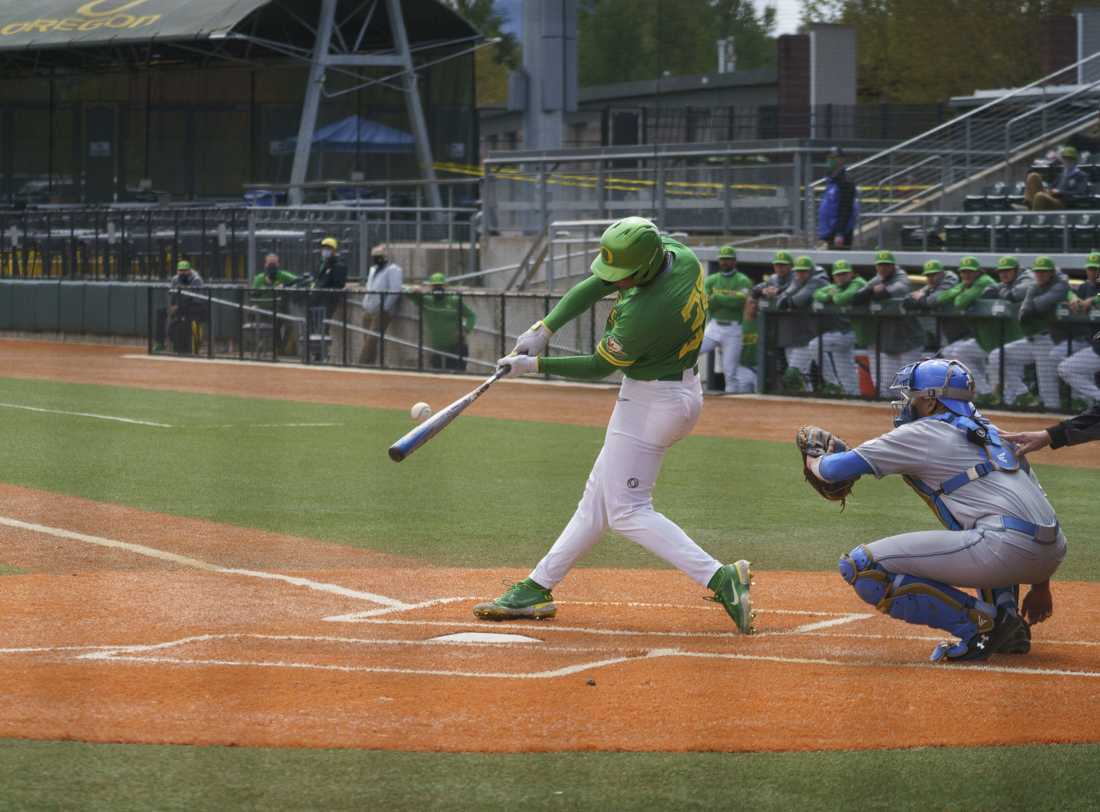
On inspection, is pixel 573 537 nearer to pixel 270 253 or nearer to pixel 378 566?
pixel 378 566

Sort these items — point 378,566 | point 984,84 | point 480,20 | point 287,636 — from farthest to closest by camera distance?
point 480,20 → point 984,84 → point 378,566 → point 287,636

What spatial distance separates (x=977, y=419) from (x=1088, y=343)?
10973 millimetres

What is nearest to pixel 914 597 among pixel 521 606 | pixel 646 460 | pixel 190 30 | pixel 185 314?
pixel 646 460

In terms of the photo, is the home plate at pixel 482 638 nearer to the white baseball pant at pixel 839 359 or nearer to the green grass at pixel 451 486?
the green grass at pixel 451 486

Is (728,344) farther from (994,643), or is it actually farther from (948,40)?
(948,40)

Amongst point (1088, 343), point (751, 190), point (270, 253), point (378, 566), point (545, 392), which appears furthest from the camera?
point (270, 253)

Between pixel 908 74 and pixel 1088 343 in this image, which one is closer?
pixel 1088 343

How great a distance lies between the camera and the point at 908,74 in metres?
38.5

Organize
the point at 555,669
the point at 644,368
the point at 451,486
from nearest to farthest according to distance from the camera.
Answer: the point at 555,669 < the point at 644,368 < the point at 451,486

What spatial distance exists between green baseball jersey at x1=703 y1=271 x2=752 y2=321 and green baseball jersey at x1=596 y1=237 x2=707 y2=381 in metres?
13.2

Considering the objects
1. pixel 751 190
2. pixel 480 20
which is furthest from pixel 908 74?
pixel 751 190

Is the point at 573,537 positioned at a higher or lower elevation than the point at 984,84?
lower

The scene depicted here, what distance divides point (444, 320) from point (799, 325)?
5.46m

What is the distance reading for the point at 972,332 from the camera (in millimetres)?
17609
